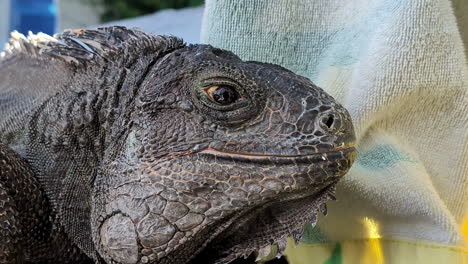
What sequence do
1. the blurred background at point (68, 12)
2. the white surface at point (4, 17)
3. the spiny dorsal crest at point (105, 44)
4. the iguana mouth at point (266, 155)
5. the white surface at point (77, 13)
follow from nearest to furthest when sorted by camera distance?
the iguana mouth at point (266, 155) → the spiny dorsal crest at point (105, 44) → the blurred background at point (68, 12) → the white surface at point (4, 17) → the white surface at point (77, 13)

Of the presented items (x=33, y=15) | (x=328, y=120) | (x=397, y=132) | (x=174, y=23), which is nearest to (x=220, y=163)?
(x=328, y=120)

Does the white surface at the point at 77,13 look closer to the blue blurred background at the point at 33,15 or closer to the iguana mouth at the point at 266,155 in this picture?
the blue blurred background at the point at 33,15

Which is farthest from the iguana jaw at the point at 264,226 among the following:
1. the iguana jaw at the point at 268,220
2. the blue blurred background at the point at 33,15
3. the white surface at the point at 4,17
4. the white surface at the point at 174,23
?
the white surface at the point at 4,17

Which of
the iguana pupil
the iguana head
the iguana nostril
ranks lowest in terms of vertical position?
the iguana head

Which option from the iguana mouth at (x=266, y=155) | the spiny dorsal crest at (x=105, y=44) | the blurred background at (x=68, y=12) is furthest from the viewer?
the blurred background at (x=68, y=12)

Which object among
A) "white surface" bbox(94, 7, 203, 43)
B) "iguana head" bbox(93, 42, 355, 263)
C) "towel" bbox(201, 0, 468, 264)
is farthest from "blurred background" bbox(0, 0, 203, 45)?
"iguana head" bbox(93, 42, 355, 263)

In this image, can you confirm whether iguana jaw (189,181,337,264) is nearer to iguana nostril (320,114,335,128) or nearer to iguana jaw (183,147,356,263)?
iguana jaw (183,147,356,263)

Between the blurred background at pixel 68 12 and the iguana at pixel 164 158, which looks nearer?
the iguana at pixel 164 158
